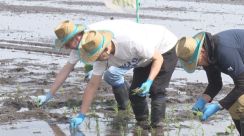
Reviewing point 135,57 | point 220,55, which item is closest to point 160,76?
point 135,57

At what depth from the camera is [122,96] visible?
8.70 m

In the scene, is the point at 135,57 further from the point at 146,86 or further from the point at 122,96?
the point at 122,96

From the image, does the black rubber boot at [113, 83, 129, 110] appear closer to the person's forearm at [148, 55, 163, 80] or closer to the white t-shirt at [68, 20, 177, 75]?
the white t-shirt at [68, 20, 177, 75]

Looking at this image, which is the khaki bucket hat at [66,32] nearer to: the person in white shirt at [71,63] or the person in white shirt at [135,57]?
the person in white shirt at [71,63]

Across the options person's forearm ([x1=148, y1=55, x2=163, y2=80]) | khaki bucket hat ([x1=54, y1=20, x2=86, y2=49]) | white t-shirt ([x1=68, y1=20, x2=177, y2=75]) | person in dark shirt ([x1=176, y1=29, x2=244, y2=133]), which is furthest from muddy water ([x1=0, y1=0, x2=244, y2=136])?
person in dark shirt ([x1=176, y1=29, x2=244, y2=133])

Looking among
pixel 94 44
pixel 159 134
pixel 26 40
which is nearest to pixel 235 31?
pixel 94 44

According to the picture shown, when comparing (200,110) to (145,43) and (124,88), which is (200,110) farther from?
(124,88)

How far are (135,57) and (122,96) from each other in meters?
1.49

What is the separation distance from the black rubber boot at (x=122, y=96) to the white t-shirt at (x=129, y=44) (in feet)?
3.66

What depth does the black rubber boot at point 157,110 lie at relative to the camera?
26.1 ft

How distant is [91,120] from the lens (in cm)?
841

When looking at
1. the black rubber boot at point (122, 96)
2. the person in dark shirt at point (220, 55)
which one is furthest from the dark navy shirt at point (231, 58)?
the black rubber boot at point (122, 96)

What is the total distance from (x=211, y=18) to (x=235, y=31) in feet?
54.0

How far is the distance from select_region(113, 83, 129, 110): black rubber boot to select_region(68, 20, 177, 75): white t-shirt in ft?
3.66
